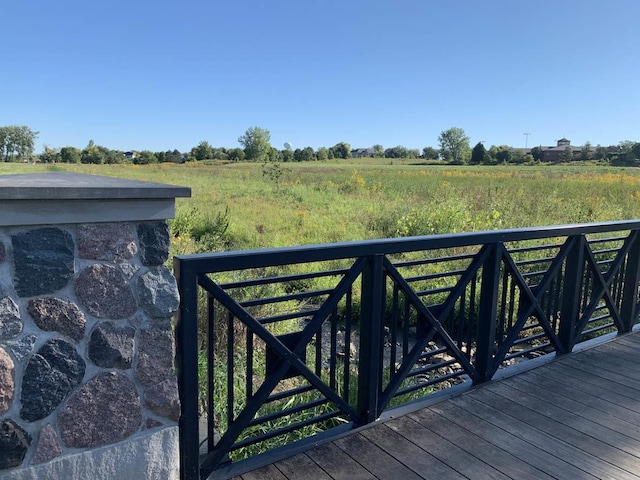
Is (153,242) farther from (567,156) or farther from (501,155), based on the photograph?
(567,156)

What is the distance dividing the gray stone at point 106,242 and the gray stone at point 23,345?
1.02 feet

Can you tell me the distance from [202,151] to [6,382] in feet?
264

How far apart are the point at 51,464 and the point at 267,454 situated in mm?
978

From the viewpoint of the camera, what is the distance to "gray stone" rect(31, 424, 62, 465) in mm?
1754

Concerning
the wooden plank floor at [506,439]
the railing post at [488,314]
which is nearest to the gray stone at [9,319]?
the wooden plank floor at [506,439]

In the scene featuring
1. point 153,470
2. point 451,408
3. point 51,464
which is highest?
point 51,464

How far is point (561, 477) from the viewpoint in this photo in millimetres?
2322

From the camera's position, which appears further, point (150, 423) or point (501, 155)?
point (501, 155)

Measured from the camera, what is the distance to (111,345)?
1838mm

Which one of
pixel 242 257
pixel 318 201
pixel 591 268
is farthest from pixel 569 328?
pixel 318 201

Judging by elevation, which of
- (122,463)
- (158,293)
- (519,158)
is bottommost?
(122,463)

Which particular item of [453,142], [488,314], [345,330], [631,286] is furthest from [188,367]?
[453,142]

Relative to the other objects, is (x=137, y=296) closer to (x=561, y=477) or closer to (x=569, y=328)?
(x=561, y=477)

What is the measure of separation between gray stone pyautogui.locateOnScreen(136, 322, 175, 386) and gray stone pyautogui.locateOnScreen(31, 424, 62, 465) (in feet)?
1.08
